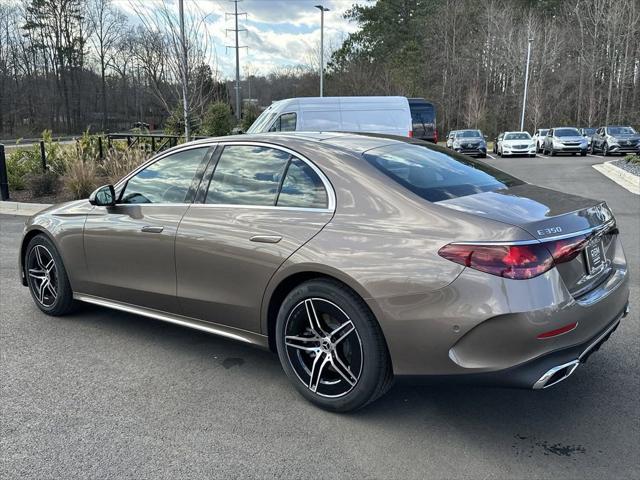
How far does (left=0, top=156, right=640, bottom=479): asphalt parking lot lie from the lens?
2660 mm

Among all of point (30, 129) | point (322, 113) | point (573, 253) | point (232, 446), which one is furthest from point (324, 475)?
point (30, 129)

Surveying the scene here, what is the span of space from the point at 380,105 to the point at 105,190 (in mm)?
12600

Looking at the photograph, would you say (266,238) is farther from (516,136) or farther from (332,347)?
(516,136)

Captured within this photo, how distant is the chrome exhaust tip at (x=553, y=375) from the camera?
2602 millimetres

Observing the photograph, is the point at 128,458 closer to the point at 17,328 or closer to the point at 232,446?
the point at 232,446

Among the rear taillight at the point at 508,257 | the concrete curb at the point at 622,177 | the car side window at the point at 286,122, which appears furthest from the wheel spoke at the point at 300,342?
the concrete curb at the point at 622,177

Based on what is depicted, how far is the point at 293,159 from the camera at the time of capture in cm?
341

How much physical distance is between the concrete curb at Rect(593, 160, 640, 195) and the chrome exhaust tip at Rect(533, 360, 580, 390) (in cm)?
1236

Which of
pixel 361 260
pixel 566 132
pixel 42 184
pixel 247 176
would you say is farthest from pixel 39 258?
pixel 566 132

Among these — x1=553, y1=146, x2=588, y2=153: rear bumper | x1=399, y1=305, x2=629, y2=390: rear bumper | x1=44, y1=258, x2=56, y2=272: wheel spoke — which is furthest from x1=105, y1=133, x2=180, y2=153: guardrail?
x1=553, y1=146, x2=588, y2=153: rear bumper

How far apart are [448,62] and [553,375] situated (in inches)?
2243

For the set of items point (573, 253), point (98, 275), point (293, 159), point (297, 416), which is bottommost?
point (297, 416)

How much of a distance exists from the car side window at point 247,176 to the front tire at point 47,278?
6.00ft

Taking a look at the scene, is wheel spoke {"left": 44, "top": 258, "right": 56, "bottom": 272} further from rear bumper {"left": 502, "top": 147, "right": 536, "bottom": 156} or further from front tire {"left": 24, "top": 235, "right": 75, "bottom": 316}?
rear bumper {"left": 502, "top": 147, "right": 536, "bottom": 156}
